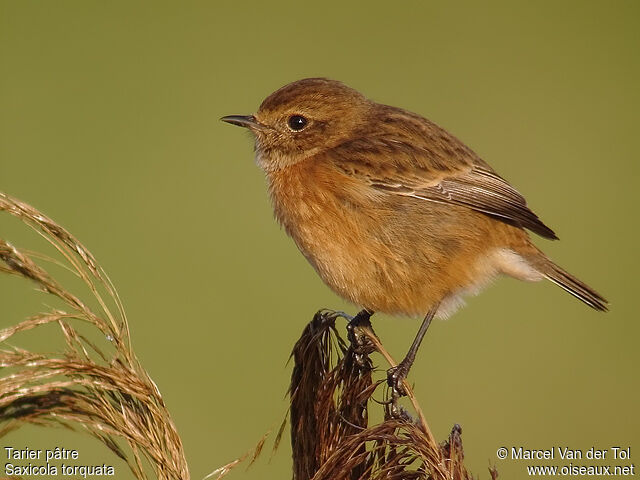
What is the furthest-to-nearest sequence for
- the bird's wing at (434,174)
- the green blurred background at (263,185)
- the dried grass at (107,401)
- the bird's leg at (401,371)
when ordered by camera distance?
the green blurred background at (263,185) → the bird's wing at (434,174) → the bird's leg at (401,371) → the dried grass at (107,401)

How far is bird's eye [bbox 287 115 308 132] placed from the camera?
6070 mm

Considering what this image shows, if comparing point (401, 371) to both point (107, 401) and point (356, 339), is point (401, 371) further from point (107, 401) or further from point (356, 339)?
point (107, 401)

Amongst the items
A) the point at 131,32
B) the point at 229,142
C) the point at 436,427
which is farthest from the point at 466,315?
the point at 131,32

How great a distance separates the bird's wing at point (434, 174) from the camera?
5.59 metres

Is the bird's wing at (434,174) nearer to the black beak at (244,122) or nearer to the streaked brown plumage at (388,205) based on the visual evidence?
the streaked brown plumage at (388,205)

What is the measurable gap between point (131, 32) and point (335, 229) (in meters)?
9.00

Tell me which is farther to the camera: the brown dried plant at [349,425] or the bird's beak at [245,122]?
the bird's beak at [245,122]

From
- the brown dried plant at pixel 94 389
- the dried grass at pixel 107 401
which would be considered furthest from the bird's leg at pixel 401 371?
the brown dried plant at pixel 94 389

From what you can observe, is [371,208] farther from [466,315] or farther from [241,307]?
[466,315]

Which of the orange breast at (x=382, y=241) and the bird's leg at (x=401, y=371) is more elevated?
the orange breast at (x=382, y=241)

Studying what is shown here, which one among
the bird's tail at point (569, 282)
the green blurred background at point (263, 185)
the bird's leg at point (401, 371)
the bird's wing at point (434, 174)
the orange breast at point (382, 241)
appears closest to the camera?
the bird's leg at point (401, 371)

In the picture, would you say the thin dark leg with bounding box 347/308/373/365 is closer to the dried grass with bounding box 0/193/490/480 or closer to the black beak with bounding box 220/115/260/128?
the dried grass with bounding box 0/193/490/480

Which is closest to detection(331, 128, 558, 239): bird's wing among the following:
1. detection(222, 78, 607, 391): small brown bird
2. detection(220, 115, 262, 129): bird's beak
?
detection(222, 78, 607, 391): small brown bird

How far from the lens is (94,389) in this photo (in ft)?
11.2
